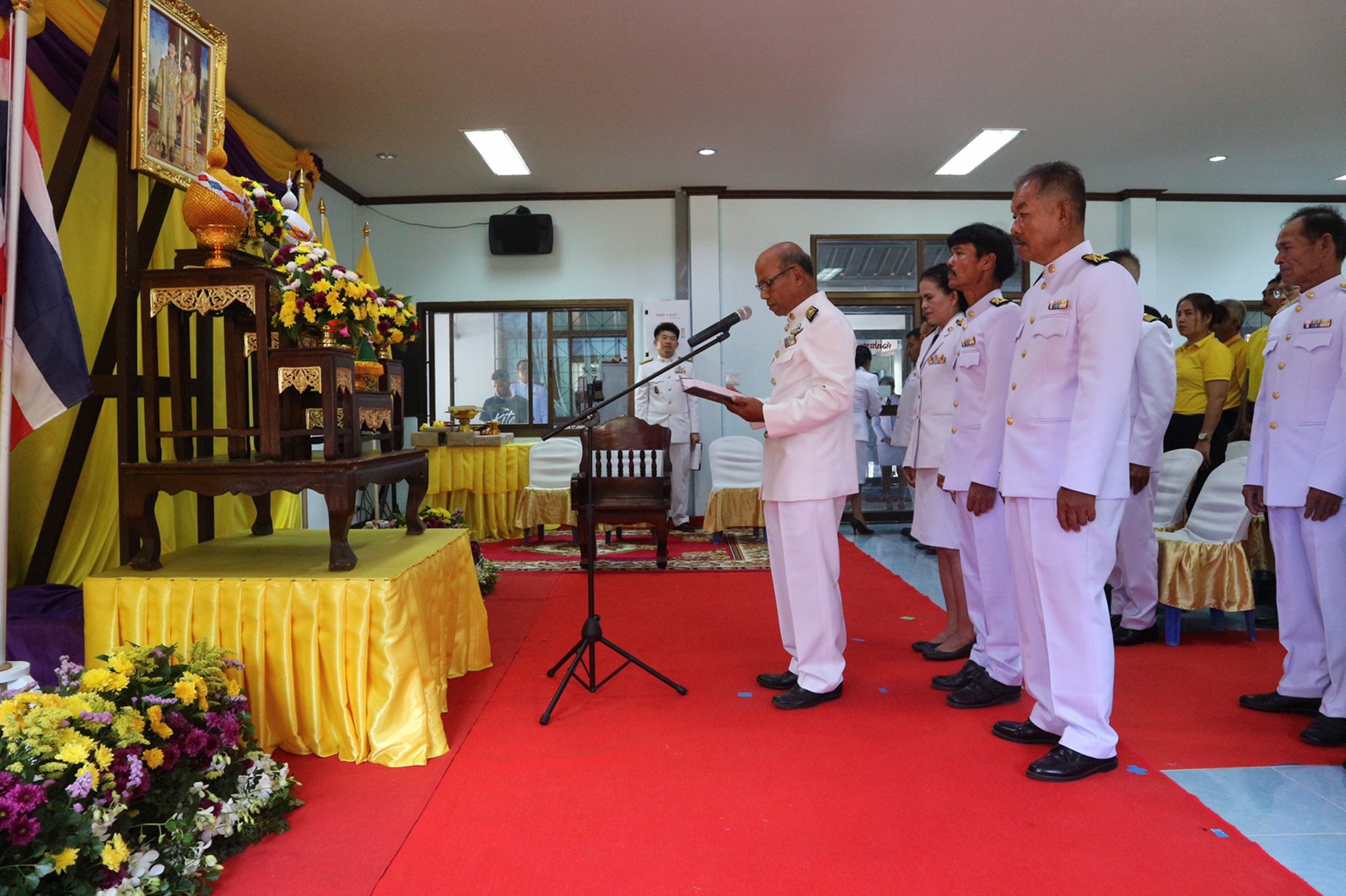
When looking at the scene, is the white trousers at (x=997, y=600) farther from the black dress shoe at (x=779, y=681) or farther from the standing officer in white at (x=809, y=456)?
the black dress shoe at (x=779, y=681)

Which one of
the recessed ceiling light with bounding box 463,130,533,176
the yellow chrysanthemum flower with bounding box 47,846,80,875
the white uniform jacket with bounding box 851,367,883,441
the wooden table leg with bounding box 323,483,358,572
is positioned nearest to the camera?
the yellow chrysanthemum flower with bounding box 47,846,80,875

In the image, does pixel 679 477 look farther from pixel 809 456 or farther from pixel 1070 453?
pixel 1070 453

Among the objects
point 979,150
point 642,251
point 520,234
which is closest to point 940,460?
point 979,150

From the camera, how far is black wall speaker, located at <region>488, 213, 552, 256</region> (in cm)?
793

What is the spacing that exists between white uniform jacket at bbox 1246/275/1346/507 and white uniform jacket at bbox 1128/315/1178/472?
607 millimetres

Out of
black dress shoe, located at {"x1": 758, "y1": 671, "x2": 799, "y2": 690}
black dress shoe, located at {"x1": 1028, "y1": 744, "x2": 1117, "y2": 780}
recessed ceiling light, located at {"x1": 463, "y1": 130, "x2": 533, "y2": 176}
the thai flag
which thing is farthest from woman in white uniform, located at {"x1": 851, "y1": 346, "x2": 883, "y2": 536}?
the thai flag

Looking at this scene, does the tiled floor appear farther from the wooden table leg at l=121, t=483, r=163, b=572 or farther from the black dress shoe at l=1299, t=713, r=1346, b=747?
the wooden table leg at l=121, t=483, r=163, b=572

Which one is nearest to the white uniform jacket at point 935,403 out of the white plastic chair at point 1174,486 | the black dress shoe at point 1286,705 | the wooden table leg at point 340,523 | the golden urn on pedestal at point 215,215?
the black dress shoe at point 1286,705

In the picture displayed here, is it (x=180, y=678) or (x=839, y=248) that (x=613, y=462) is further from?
(x=180, y=678)

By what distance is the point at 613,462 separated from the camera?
653 centimetres

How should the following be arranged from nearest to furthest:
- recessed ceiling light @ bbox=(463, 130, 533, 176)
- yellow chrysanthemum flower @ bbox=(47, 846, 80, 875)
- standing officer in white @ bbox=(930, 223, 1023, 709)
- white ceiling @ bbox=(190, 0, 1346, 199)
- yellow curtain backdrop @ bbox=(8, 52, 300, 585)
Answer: yellow chrysanthemum flower @ bbox=(47, 846, 80, 875) → standing officer in white @ bbox=(930, 223, 1023, 709) → yellow curtain backdrop @ bbox=(8, 52, 300, 585) → white ceiling @ bbox=(190, 0, 1346, 199) → recessed ceiling light @ bbox=(463, 130, 533, 176)

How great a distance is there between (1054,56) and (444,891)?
18.1ft

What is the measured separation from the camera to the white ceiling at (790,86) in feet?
14.9

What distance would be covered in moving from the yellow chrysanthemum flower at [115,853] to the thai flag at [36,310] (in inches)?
57.3
